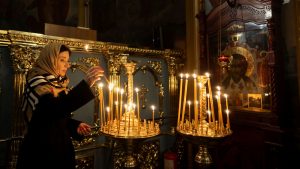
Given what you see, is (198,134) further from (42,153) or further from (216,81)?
(216,81)

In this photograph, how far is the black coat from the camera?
1753 mm

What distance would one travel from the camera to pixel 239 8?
287 cm

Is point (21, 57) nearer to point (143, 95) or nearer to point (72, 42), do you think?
point (72, 42)

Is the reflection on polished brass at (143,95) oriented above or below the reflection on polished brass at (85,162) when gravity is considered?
above

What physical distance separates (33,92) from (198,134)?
4.31 feet

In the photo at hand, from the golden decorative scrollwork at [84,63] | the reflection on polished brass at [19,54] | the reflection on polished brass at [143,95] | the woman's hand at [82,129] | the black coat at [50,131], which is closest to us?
the black coat at [50,131]

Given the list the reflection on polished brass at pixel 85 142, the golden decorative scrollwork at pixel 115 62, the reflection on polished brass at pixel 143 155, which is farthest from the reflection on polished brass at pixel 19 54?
the reflection on polished brass at pixel 143 155

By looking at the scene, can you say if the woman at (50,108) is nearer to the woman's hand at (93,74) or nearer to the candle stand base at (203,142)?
the woman's hand at (93,74)

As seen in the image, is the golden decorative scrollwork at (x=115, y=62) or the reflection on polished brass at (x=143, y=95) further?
the reflection on polished brass at (x=143, y=95)

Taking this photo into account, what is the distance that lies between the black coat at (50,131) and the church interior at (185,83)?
1.24ft

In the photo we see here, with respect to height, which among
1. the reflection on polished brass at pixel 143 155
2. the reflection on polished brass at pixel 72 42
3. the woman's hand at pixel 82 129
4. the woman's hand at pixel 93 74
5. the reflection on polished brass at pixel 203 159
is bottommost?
the reflection on polished brass at pixel 143 155

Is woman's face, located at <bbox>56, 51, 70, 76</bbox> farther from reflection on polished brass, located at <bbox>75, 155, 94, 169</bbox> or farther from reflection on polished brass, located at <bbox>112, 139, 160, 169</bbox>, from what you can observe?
reflection on polished brass, located at <bbox>112, 139, 160, 169</bbox>

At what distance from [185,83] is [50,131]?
1.54 m

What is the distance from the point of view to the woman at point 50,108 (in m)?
1.76
